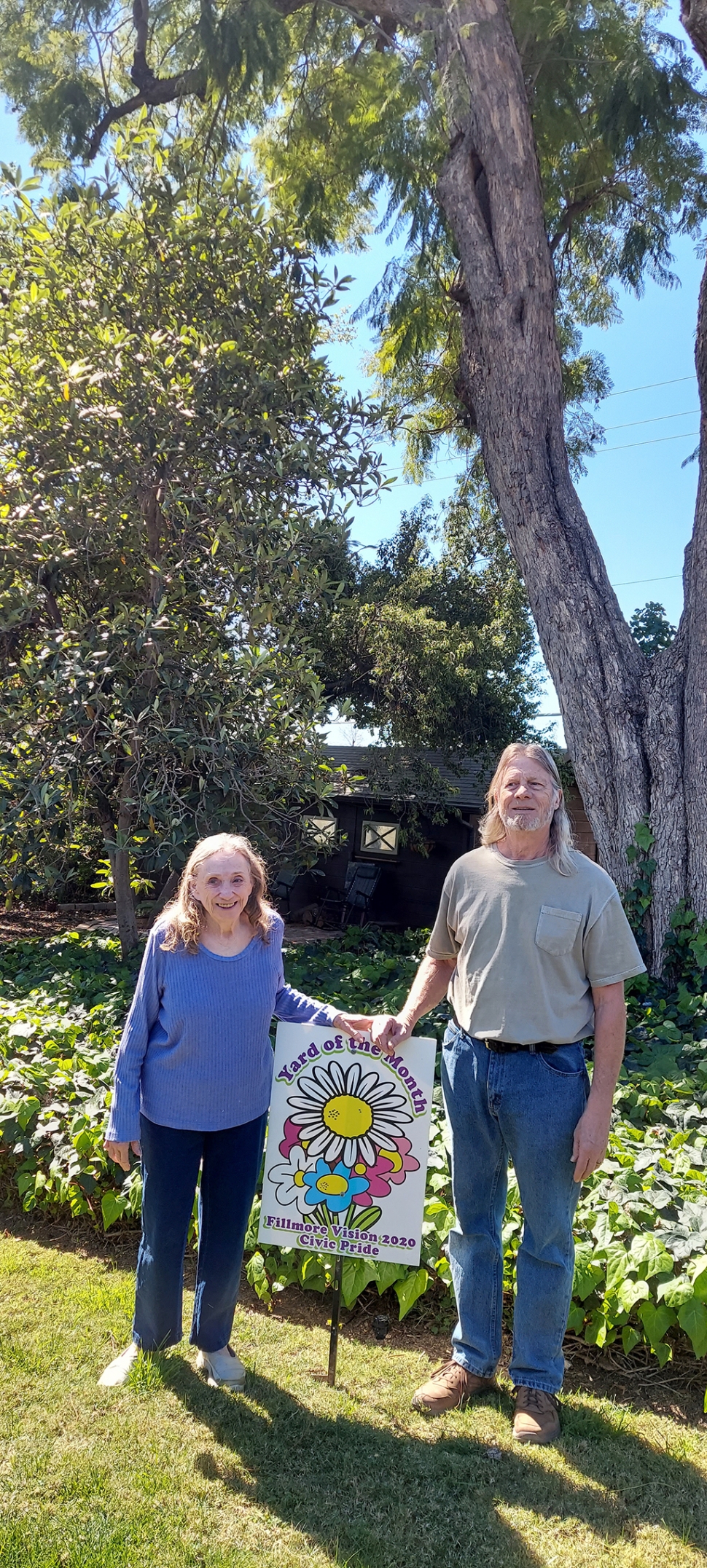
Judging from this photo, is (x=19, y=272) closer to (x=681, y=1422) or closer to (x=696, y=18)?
(x=696, y=18)

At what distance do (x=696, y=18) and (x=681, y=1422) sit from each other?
8256 mm

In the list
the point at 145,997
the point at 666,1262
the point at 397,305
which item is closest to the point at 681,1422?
the point at 666,1262

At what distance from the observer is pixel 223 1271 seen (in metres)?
2.83

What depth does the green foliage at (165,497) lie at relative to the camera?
20.0 feet

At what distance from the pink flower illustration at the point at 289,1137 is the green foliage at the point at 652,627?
14937 mm

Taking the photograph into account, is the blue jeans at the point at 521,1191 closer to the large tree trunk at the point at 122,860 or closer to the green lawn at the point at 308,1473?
the green lawn at the point at 308,1473

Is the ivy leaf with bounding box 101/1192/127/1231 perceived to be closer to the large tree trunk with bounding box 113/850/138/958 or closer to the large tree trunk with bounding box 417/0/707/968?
the large tree trunk with bounding box 113/850/138/958

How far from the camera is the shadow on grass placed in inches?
91.4

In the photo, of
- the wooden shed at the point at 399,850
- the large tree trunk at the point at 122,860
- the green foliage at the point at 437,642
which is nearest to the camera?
the large tree trunk at the point at 122,860

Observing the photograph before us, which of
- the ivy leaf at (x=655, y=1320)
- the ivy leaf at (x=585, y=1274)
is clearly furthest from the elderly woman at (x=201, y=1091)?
the ivy leaf at (x=655, y=1320)

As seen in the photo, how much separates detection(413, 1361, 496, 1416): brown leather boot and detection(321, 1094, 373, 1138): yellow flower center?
0.70 m

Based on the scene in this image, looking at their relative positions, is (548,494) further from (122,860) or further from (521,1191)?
(521,1191)

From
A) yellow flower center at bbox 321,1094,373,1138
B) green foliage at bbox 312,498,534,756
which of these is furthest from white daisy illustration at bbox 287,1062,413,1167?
green foliage at bbox 312,498,534,756

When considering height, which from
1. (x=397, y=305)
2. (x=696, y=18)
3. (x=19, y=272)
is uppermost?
(x=696, y=18)
